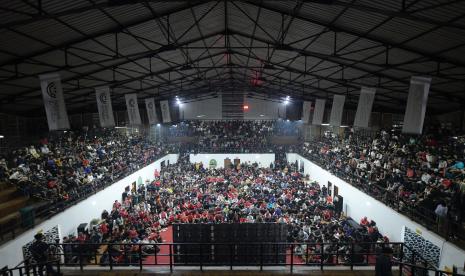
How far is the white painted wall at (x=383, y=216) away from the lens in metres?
9.22

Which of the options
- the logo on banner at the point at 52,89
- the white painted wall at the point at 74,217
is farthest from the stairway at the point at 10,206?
the logo on banner at the point at 52,89

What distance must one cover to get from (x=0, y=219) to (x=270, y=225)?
1008 centimetres

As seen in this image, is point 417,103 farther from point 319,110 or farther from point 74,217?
point 74,217

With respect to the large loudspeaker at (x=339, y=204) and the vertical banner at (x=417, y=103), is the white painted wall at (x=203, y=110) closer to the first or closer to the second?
the large loudspeaker at (x=339, y=204)

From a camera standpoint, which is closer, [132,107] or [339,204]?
[132,107]

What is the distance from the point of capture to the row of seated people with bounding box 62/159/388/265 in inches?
547

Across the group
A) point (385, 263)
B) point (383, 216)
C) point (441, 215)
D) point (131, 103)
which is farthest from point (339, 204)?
point (385, 263)

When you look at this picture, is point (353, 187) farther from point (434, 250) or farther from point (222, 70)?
point (222, 70)

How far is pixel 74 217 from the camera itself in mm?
14344

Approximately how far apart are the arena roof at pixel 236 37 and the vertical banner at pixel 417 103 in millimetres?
1496

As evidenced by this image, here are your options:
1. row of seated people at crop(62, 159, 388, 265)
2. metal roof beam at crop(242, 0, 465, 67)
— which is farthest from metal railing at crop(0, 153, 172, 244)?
metal roof beam at crop(242, 0, 465, 67)

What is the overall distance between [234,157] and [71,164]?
820 inches

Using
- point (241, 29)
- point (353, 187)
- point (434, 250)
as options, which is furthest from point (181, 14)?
point (353, 187)

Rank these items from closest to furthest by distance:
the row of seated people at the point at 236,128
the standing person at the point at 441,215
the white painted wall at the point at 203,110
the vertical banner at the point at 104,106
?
the standing person at the point at 441,215 → the vertical banner at the point at 104,106 → the row of seated people at the point at 236,128 → the white painted wall at the point at 203,110
